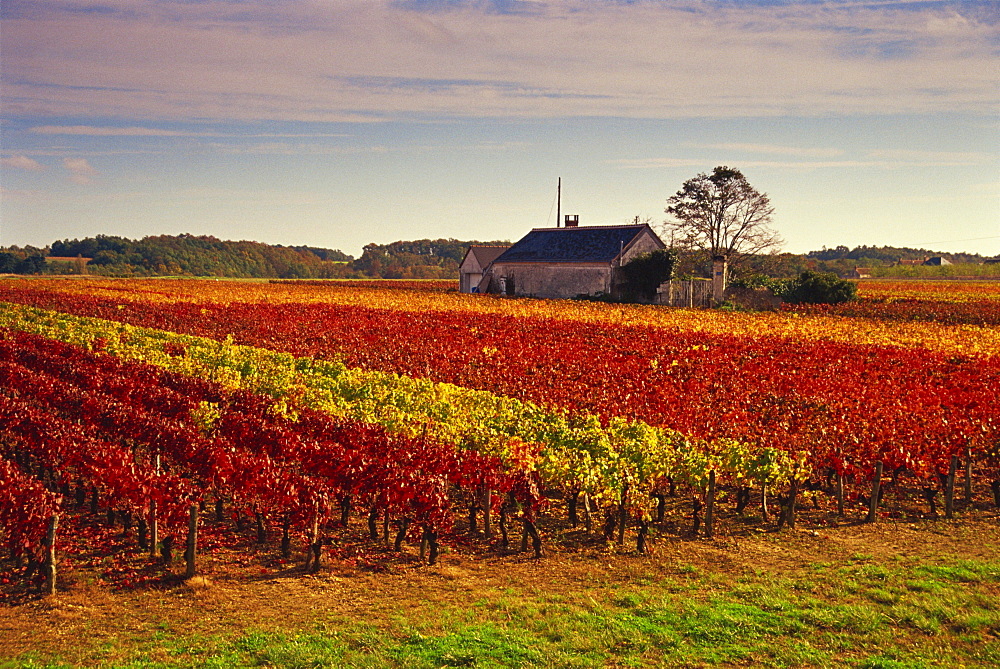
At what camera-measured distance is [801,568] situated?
1070 centimetres

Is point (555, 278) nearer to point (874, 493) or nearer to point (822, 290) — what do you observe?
point (822, 290)

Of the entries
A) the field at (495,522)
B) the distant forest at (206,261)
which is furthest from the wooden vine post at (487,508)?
the distant forest at (206,261)

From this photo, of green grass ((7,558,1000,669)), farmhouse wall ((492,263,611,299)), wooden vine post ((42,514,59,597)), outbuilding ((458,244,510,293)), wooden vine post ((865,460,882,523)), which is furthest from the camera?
outbuilding ((458,244,510,293))

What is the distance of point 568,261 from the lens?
59.3m

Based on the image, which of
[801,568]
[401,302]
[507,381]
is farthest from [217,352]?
[401,302]

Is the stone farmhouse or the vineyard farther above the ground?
the stone farmhouse

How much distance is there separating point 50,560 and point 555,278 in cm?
5164

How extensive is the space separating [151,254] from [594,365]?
152 meters

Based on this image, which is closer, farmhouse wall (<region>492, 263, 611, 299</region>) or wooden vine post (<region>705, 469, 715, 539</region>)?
wooden vine post (<region>705, 469, 715, 539</region>)

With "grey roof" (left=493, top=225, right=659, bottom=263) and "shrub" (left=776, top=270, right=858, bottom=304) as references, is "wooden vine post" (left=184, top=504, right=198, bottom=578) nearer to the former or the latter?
"shrub" (left=776, top=270, right=858, bottom=304)

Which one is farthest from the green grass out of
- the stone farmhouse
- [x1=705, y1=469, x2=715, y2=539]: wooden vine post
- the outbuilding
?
the outbuilding

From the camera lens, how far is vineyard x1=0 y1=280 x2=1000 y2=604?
10961 millimetres

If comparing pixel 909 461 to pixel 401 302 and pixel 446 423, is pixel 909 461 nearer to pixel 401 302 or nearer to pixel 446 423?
pixel 446 423

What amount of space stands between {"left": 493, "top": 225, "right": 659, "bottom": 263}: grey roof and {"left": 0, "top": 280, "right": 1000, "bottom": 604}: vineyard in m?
34.6
